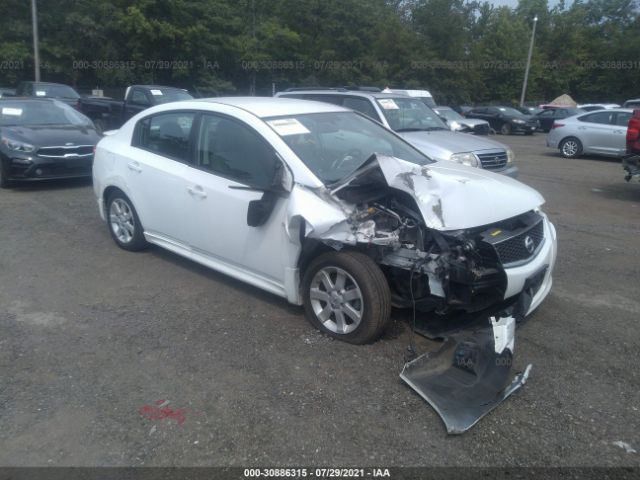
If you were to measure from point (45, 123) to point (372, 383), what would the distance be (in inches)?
349

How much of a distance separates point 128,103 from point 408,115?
10.4 metres

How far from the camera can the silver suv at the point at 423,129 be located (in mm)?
8358

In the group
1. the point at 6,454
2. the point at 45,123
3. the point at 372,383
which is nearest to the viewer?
the point at 6,454

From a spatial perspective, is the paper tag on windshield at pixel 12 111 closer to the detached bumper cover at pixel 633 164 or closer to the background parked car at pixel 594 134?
the detached bumper cover at pixel 633 164

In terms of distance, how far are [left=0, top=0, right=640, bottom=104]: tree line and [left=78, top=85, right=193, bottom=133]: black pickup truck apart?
1746 cm

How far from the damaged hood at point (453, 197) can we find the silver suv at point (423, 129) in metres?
4.09

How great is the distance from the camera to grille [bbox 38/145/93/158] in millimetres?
9102

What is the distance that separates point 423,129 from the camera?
30.7ft

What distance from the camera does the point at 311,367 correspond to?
3791 millimetres

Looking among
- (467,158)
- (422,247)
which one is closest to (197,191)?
(422,247)

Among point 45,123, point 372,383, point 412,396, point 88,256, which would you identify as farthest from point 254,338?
point 45,123

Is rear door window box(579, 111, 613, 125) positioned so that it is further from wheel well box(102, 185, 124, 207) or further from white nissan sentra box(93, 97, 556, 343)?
wheel well box(102, 185, 124, 207)

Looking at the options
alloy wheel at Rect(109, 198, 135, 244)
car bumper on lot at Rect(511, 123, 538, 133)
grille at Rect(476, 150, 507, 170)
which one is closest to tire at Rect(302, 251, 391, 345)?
alloy wheel at Rect(109, 198, 135, 244)

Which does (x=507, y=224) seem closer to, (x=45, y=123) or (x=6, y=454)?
(x=6, y=454)
